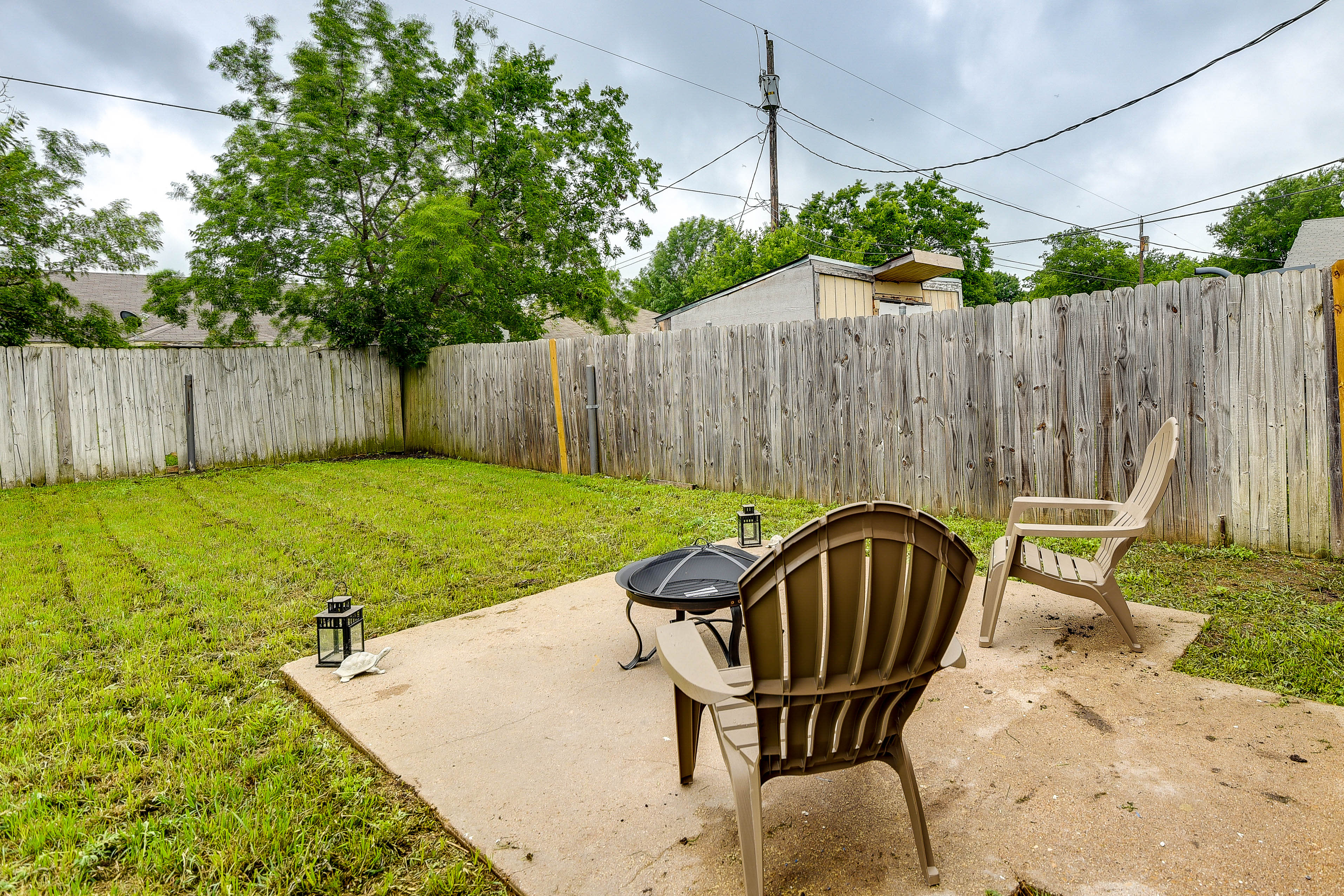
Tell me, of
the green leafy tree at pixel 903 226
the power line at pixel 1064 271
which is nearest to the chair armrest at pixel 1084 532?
the green leafy tree at pixel 903 226

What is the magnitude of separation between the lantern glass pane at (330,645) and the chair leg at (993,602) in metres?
2.89

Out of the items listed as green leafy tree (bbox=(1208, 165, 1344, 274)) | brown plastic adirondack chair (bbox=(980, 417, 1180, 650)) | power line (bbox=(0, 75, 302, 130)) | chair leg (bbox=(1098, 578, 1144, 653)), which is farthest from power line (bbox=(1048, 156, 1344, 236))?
power line (bbox=(0, 75, 302, 130))

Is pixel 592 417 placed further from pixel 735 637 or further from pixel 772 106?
pixel 772 106

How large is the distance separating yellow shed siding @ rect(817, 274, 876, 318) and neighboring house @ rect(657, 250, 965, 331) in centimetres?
1

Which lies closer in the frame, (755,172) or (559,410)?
(559,410)

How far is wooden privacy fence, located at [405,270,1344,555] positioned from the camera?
4.02 metres

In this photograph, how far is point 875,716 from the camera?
1595 millimetres

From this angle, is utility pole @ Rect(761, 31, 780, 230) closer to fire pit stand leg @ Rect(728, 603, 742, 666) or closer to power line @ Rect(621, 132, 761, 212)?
power line @ Rect(621, 132, 761, 212)

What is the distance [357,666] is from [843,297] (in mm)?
10445

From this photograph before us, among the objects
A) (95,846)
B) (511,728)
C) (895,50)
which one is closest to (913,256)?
(895,50)

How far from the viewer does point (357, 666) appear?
2883 mm

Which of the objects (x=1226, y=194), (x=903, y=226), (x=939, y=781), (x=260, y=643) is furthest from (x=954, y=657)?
(x=903, y=226)

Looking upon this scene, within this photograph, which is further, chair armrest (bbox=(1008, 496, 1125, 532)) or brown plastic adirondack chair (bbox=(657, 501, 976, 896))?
chair armrest (bbox=(1008, 496, 1125, 532))

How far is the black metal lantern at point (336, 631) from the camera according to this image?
2.93 m
